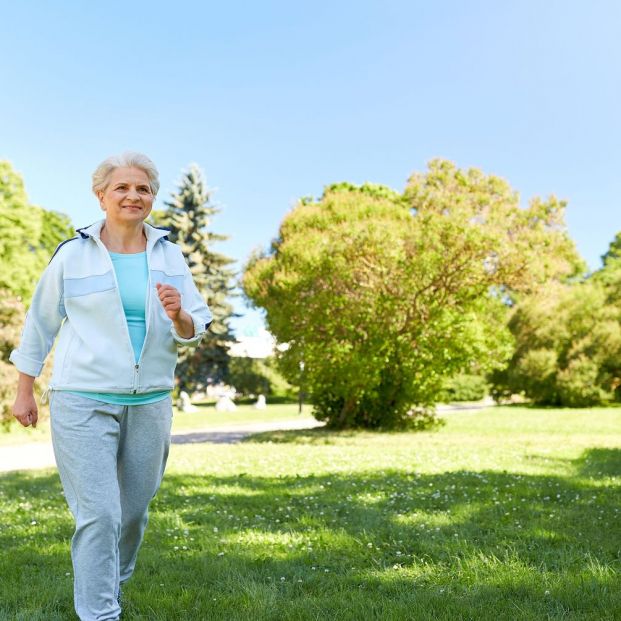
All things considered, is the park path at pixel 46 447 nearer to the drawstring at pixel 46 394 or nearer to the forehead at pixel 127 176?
the drawstring at pixel 46 394

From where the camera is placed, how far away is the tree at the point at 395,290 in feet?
55.8

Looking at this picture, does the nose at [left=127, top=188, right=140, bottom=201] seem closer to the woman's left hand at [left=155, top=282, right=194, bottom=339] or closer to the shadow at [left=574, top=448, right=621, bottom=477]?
the woman's left hand at [left=155, top=282, right=194, bottom=339]

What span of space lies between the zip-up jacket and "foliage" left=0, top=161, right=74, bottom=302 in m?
18.8

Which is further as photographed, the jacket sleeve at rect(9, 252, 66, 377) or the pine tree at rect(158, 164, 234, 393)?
the pine tree at rect(158, 164, 234, 393)

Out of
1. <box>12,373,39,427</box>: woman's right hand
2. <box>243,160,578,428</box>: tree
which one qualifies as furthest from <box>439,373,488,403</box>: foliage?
<box>12,373,39,427</box>: woman's right hand

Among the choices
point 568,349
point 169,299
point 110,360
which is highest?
point 568,349

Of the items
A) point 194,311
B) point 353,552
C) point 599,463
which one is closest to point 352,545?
point 353,552

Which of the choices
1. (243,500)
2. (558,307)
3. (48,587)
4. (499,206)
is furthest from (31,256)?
(558,307)

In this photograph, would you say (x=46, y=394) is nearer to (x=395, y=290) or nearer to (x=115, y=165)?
(x=115, y=165)

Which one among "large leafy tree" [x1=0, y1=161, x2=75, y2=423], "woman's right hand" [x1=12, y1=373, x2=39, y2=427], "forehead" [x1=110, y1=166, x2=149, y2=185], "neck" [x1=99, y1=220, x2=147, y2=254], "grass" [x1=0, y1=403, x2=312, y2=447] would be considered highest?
"large leafy tree" [x1=0, y1=161, x2=75, y2=423]

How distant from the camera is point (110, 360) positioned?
311 centimetres

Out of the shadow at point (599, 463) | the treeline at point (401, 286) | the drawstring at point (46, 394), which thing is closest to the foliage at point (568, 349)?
the treeline at point (401, 286)

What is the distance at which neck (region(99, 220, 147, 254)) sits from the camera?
335 centimetres

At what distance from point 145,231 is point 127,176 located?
1.08 feet
